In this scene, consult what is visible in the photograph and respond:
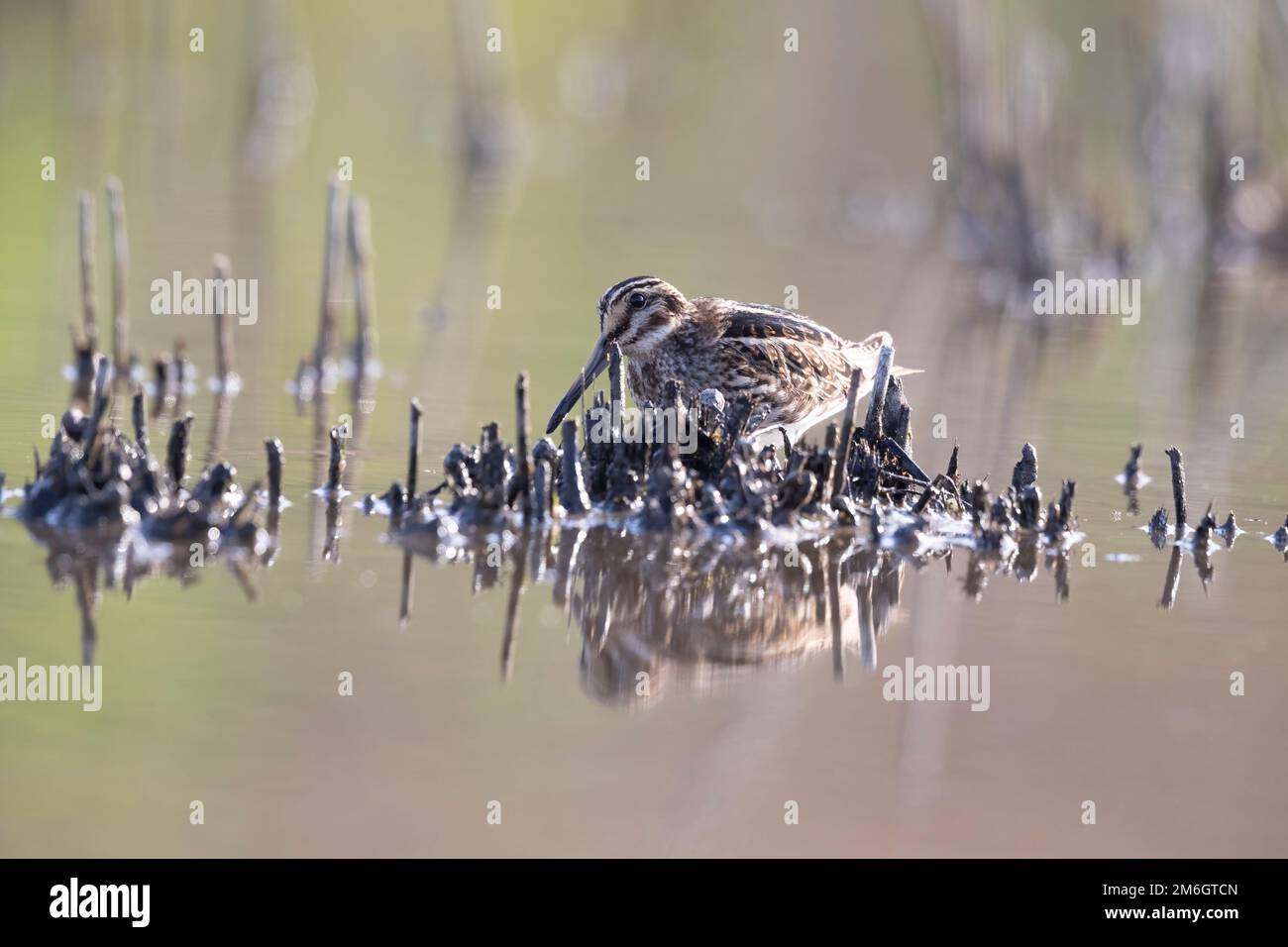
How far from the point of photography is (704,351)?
9.25 meters

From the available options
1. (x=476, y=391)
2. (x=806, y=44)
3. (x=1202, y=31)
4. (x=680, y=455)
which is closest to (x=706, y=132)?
(x=806, y=44)

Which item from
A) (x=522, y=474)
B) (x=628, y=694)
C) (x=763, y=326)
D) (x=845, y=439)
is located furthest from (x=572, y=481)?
(x=628, y=694)

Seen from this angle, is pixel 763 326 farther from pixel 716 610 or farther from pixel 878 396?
pixel 716 610

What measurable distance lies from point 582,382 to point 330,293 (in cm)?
389

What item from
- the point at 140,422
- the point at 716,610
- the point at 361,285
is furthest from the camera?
the point at 361,285

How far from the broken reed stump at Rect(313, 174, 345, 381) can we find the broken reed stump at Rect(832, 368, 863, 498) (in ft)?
14.8

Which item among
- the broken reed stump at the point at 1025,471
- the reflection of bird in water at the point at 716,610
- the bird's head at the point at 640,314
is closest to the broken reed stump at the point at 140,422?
the reflection of bird in water at the point at 716,610

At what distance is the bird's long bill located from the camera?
29.3 feet

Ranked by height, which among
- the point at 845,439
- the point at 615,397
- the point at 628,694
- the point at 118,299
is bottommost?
the point at 628,694

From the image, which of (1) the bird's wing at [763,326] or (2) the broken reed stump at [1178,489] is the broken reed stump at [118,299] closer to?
(1) the bird's wing at [763,326]

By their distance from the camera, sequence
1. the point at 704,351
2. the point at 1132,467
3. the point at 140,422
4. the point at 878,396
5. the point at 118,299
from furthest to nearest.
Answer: the point at 118,299 < the point at 1132,467 < the point at 704,351 < the point at 878,396 < the point at 140,422

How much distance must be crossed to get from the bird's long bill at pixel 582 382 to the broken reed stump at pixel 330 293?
3.30 metres

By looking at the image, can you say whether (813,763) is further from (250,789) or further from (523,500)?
(523,500)

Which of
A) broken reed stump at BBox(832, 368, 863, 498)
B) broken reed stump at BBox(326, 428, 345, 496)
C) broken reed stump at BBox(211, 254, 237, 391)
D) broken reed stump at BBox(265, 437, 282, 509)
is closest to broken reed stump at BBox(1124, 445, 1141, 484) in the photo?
broken reed stump at BBox(832, 368, 863, 498)
